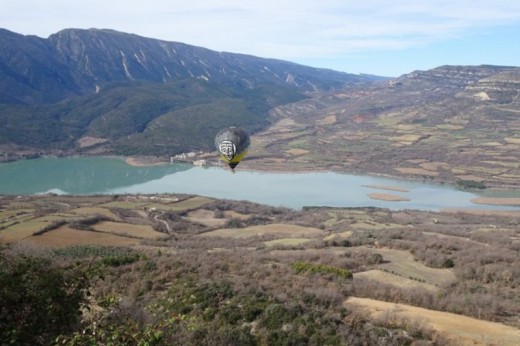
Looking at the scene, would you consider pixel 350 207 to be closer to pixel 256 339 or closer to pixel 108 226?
pixel 108 226

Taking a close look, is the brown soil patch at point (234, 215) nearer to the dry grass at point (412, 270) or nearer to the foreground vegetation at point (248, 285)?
the foreground vegetation at point (248, 285)

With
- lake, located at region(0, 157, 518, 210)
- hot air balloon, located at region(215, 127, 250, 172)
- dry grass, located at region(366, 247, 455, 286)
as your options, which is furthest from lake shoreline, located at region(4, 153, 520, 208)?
hot air balloon, located at region(215, 127, 250, 172)

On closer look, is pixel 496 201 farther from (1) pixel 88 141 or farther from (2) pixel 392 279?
(1) pixel 88 141

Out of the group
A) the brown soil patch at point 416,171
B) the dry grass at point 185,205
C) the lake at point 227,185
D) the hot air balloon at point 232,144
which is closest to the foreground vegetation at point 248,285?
the hot air balloon at point 232,144

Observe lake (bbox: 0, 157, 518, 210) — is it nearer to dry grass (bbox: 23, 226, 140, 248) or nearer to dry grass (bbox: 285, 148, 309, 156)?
dry grass (bbox: 285, 148, 309, 156)

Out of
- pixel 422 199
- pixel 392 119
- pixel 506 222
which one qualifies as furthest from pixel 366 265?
pixel 392 119

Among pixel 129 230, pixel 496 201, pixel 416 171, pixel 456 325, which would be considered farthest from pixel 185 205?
pixel 416 171
